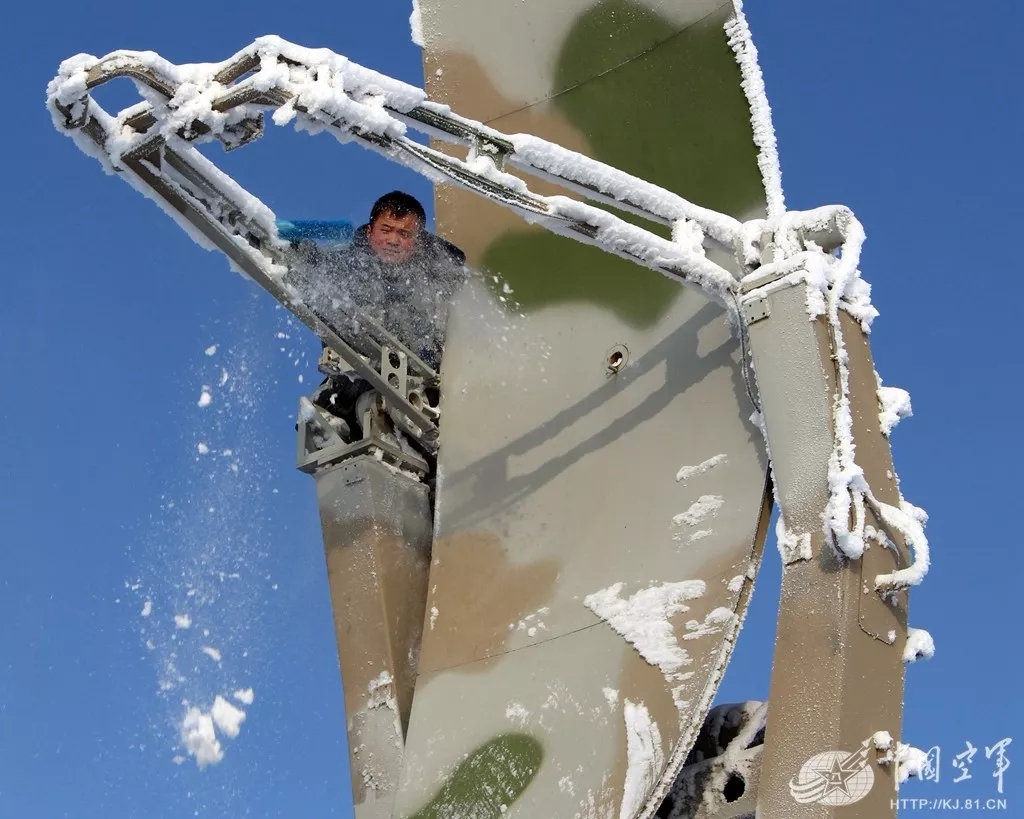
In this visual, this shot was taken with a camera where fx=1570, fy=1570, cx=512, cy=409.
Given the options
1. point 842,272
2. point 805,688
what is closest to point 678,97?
point 842,272

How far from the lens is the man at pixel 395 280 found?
37.8ft

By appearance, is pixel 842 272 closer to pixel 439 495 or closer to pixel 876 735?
pixel 876 735

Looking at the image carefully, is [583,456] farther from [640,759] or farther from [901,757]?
[901,757]

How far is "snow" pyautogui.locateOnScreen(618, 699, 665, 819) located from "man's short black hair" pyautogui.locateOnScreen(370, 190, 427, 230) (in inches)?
171

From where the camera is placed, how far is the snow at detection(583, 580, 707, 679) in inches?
366

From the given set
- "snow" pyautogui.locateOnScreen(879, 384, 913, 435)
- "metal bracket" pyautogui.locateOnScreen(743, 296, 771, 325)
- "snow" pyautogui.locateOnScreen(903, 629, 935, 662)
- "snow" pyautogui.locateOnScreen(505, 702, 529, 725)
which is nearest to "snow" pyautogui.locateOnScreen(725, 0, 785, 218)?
"metal bracket" pyautogui.locateOnScreen(743, 296, 771, 325)

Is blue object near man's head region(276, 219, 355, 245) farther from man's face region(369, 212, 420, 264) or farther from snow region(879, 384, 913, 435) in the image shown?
snow region(879, 384, 913, 435)

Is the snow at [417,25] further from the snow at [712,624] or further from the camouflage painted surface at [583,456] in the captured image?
the snow at [712,624]

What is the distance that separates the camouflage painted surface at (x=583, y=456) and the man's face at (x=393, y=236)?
1.80 feet

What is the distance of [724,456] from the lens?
972cm

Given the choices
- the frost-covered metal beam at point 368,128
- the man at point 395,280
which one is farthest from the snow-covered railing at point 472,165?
the man at point 395,280

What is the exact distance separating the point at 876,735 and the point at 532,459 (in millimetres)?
3940

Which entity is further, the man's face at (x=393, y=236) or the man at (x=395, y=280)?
the man's face at (x=393, y=236)

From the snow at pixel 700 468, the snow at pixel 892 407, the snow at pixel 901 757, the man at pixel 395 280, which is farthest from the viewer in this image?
the man at pixel 395 280
